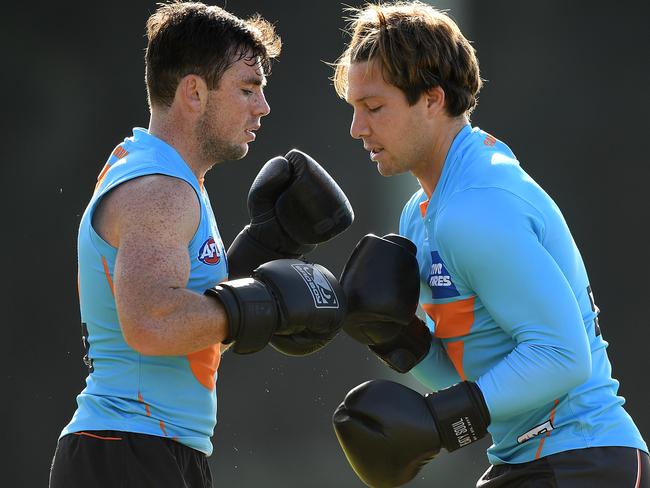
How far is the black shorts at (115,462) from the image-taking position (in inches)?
88.5

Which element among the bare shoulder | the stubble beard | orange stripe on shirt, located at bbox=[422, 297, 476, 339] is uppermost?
the stubble beard

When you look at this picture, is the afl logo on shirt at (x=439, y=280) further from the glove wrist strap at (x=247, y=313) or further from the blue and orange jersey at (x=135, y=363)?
the blue and orange jersey at (x=135, y=363)

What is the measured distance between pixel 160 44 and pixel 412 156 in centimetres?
76

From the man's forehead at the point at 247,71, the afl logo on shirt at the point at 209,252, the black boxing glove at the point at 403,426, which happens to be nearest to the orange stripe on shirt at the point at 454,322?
the black boxing glove at the point at 403,426

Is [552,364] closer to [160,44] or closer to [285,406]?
[160,44]

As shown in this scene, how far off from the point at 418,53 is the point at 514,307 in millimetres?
733

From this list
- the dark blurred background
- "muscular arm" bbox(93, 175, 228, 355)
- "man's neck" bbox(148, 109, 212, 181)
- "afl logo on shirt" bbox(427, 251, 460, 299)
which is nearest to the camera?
"muscular arm" bbox(93, 175, 228, 355)

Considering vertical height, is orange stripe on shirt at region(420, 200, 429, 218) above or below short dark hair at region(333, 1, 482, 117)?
below

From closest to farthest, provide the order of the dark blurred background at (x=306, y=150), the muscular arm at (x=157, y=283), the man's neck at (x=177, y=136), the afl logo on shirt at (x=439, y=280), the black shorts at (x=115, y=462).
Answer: the muscular arm at (x=157, y=283) → the black shorts at (x=115, y=462) → the afl logo on shirt at (x=439, y=280) → the man's neck at (x=177, y=136) → the dark blurred background at (x=306, y=150)

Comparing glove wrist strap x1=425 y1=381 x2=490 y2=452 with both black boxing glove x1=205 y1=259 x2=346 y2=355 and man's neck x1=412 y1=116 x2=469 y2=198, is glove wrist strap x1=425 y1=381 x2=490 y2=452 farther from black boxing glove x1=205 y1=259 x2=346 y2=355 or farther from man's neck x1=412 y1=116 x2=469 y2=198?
man's neck x1=412 y1=116 x2=469 y2=198

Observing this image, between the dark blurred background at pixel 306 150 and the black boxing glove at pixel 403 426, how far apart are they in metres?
2.21

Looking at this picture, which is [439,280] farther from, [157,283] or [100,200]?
[100,200]

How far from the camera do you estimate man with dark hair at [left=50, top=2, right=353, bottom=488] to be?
2168 mm

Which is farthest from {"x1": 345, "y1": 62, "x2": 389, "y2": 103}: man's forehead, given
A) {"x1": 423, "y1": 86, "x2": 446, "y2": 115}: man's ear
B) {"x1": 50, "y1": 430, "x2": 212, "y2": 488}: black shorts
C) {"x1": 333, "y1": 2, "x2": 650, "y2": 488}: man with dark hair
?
{"x1": 50, "y1": 430, "x2": 212, "y2": 488}: black shorts
